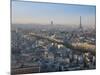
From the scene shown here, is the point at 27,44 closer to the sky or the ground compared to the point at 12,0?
closer to the ground

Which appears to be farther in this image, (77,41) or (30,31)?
(77,41)

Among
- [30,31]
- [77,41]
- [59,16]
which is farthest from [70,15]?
[30,31]

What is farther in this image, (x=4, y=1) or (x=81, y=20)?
(x=81, y=20)

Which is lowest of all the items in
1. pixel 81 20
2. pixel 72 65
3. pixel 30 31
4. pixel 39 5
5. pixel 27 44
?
pixel 72 65

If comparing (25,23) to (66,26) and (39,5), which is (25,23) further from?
(66,26)

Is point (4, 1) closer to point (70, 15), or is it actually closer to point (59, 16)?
point (59, 16)

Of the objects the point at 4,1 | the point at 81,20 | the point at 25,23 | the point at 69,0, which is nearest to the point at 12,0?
the point at 4,1
